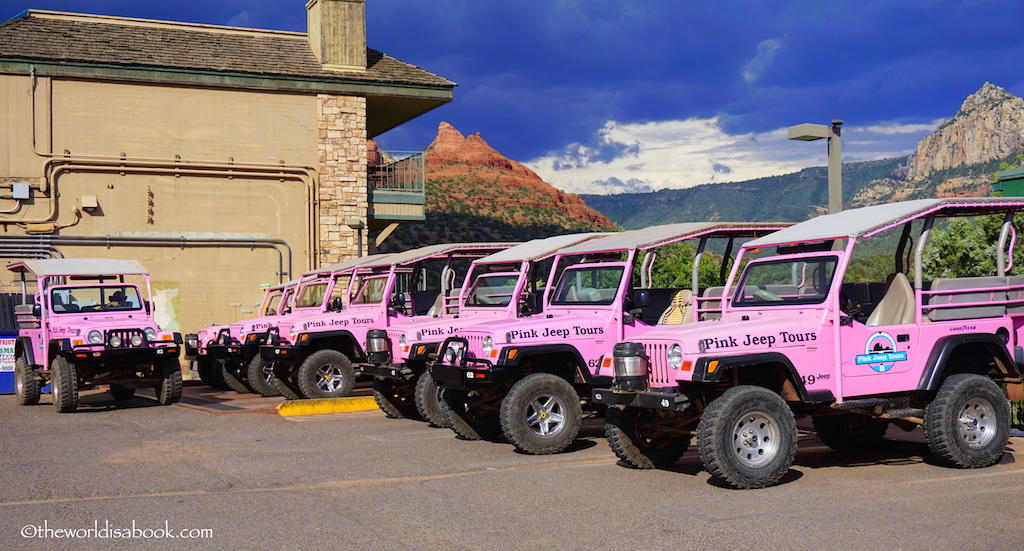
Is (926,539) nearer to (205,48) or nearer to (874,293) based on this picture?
(874,293)

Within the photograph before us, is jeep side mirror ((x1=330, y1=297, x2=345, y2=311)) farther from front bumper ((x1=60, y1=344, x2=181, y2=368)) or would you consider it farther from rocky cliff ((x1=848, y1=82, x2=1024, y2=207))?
rocky cliff ((x1=848, y1=82, x2=1024, y2=207))

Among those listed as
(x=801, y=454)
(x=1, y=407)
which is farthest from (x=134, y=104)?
(x=801, y=454)

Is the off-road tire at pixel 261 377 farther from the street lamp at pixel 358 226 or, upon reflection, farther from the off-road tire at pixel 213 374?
the street lamp at pixel 358 226

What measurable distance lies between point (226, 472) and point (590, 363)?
3827 mm

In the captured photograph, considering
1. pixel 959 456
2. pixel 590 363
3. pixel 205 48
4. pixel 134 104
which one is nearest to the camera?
pixel 959 456

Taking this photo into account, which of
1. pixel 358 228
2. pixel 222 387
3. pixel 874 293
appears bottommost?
pixel 222 387

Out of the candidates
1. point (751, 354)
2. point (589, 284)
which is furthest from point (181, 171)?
point (751, 354)

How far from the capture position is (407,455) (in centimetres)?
1055

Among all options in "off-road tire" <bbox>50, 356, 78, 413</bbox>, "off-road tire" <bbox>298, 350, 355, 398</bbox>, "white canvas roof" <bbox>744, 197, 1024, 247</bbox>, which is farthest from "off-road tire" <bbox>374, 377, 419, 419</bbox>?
"white canvas roof" <bbox>744, 197, 1024, 247</bbox>

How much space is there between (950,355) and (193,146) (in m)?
19.6

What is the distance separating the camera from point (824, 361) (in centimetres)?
870

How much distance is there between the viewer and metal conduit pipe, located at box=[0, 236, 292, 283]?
22905mm

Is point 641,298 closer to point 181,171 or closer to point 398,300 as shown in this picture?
point 398,300

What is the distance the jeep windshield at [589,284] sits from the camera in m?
11.4
